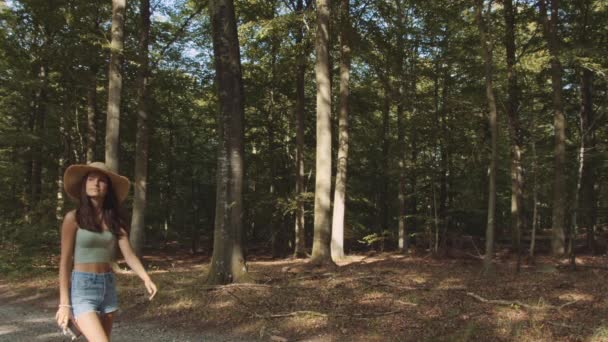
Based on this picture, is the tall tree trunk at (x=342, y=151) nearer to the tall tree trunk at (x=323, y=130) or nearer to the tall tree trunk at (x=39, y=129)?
the tall tree trunk at (x=323, y=130)

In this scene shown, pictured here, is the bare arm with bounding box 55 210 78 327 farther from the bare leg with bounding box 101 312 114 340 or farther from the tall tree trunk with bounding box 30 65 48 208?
the tall tree trunk with bounding box 30 65 48 208

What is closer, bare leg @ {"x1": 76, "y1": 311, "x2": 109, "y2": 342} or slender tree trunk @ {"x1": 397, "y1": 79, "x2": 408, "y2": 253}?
bare leg @ {"x1": 76, "y1": 311, "x2": 109, "y2": 342}

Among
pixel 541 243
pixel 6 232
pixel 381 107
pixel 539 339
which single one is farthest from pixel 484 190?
pixel 6 232

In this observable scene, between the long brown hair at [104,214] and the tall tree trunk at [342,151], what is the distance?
11.0 m

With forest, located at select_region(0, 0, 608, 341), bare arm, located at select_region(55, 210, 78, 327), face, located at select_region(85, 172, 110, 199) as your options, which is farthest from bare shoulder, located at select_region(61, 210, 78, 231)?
forest, located at select_region(0, 0, 608, 341)

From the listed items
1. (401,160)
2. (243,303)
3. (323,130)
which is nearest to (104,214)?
(243,303)

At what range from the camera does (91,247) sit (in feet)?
10.5

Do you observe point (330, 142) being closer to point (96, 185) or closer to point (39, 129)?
point (96, 185)

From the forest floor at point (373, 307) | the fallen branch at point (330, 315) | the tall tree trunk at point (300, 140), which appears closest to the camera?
the forest floor at point (373, 307)

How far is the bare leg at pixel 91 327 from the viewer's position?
303 centimetres

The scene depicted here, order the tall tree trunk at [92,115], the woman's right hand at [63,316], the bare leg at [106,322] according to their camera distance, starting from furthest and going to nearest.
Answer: the tall tree trunk at [92,115] → the bare leg at [106,322] → the woman's right hand at [63,316]

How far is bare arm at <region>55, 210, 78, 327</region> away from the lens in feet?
9.93

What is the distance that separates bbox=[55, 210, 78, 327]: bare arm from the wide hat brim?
336 millimetres

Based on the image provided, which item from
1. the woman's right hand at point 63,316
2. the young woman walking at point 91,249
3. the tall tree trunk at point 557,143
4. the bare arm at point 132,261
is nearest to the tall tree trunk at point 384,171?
the tall tree trunk at point 557,143
